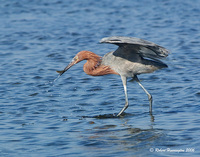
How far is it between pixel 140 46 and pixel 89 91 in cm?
239

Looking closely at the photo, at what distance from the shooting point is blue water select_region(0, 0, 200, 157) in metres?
7.19

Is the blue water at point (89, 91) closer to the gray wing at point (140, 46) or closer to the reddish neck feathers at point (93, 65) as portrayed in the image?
A: the reddish neck feathers at point (93, 65)

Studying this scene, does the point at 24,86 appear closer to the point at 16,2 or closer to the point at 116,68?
the point at 116,68

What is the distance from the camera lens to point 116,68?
9023 mm

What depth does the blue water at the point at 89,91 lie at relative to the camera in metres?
7.19

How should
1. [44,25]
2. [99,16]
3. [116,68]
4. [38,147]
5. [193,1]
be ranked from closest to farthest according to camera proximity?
[38,147]
[116,68]
[44,25]
[99,16]
[193,1]

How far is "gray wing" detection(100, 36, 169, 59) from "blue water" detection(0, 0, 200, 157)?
1.03 m

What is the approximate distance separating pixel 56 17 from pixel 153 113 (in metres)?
11.3


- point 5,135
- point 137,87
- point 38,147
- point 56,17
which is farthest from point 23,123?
point 56,17

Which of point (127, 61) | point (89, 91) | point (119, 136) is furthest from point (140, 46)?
point (89, 91)

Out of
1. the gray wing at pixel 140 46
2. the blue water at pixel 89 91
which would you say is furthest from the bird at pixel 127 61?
the blue water at pixel 89 91

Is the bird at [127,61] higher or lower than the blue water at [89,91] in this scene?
higher

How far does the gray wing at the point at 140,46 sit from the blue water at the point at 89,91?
1.03 meters

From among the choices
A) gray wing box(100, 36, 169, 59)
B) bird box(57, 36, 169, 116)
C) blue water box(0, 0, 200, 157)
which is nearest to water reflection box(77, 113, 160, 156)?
blue water box(0, 0, 200, 157)
